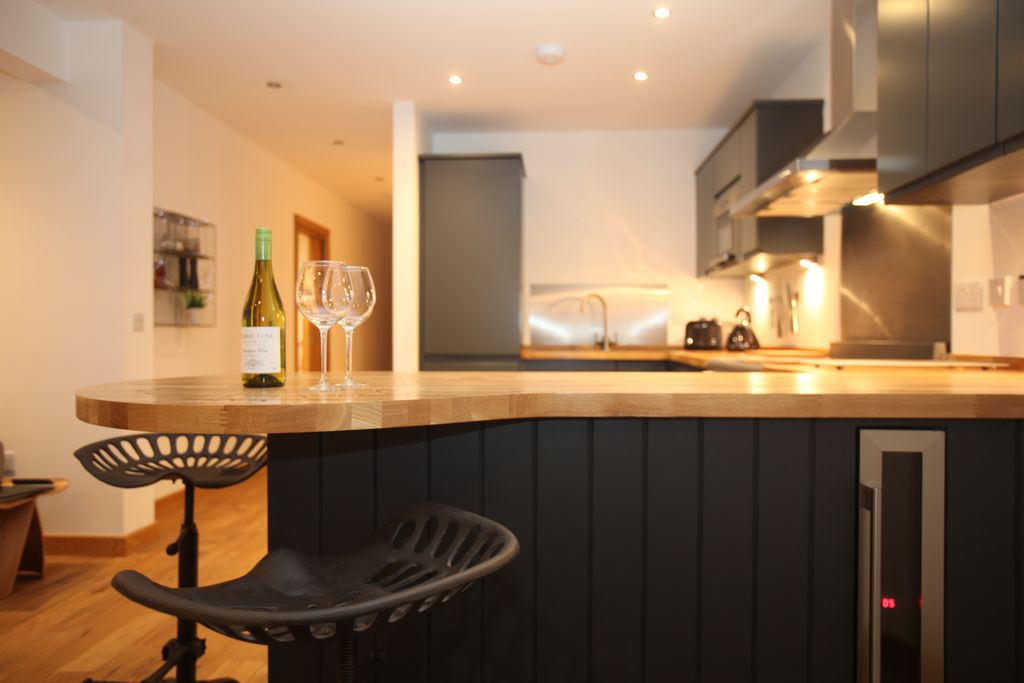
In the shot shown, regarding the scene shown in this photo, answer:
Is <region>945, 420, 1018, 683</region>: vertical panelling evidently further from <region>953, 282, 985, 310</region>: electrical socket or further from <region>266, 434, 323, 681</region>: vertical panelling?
<region>953, 282, 985, 310</region>: electrical socket

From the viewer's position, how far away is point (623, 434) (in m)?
1.31

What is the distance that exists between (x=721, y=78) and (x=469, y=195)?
1.67 meters

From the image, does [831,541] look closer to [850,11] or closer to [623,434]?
[623,434]

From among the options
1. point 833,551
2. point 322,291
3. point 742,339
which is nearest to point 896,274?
point 742,339

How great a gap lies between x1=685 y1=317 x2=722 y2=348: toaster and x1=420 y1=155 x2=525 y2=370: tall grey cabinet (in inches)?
48.0

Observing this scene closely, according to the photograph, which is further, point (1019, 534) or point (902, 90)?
point (902, 90)

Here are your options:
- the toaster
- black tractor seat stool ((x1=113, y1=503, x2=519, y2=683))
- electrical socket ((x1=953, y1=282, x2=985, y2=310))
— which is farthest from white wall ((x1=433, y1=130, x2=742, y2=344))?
black tractor seat stool ((x1=113, y1=503, x2=519, y2=683))

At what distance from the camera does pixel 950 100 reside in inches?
68.8

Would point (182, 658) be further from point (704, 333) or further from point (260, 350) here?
point (704, 333)

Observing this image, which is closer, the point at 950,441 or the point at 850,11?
the point at 950,441

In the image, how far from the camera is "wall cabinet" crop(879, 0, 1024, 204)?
1543 millimetres

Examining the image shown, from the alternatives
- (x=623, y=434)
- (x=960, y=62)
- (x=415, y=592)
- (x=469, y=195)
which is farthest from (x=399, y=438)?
(x=469, y=195)

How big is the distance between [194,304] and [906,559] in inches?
162

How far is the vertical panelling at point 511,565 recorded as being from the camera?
4.31 ft
